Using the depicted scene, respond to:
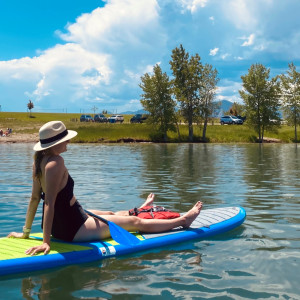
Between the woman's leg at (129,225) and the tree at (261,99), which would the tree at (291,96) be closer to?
the tree at (261,99)

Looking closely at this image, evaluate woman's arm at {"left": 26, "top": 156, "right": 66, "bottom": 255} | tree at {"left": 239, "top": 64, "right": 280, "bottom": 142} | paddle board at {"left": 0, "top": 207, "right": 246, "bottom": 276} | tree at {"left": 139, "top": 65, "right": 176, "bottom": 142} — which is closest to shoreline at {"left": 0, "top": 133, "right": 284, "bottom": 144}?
tree at {"left": 139, "top": 65, "right": 176, "bottom": 142}

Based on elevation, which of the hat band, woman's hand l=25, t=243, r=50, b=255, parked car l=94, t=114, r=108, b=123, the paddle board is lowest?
the paddle board

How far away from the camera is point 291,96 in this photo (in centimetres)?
6131

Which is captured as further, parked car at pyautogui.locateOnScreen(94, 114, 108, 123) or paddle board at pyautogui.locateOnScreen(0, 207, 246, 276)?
parked car at pyautogui.locateOnScreen(94, 114, 108, 123)

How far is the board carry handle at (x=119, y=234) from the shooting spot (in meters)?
6.02

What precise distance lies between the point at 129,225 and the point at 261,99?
5749 cm

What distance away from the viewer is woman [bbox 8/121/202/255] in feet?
17.4

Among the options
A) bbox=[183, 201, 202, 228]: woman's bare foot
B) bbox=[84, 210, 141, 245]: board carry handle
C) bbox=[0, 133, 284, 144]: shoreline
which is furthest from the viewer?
bbox=[0, 133, 284, 144]: shoreline

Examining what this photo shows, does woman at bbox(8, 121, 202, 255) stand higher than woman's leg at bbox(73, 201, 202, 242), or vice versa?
woman at bbox(8, 121, 202, 255)

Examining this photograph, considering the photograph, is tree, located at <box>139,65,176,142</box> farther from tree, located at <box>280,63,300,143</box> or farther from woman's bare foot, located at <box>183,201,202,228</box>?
woman's bare foot, located at <box>183,201,202,228</box>

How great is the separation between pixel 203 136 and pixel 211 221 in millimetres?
52699

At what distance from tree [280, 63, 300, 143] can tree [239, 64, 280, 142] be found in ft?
4.08

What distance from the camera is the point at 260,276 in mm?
5355

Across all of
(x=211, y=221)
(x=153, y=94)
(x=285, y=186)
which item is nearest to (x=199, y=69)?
(x=153, y=94)
